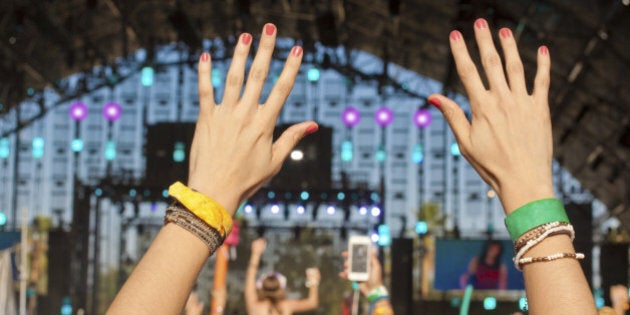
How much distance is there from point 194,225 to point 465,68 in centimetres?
45

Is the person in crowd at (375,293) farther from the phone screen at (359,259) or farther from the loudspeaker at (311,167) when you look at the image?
the loudspeaker at (311,167)

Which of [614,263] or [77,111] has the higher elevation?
[77,111]

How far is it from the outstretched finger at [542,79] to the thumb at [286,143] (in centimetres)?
33

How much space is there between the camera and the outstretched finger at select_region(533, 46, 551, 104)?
1.38 meters

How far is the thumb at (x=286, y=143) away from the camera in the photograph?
1438 mm

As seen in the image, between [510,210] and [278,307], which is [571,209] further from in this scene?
[510,210]

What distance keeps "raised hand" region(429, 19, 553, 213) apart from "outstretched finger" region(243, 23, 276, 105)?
0.26 metres

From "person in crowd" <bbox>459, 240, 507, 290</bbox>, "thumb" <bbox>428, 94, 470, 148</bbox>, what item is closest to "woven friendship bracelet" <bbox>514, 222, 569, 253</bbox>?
"thumb" <bbox>428, 94, 470, 148</bbox>

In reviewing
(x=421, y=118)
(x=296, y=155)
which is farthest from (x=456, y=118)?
(x=421, y=118)

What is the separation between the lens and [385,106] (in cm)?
2458

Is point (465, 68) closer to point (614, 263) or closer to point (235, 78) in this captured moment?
point (235, 78)

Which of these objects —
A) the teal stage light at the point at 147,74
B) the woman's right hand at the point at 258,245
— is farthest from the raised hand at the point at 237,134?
the teal stage light at the point at 147,74

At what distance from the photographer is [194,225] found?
129cm

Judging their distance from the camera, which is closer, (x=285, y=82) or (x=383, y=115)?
(x=285, y=82)
